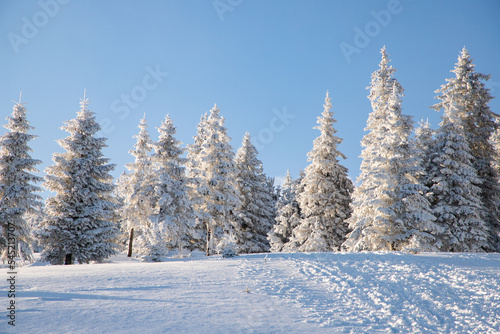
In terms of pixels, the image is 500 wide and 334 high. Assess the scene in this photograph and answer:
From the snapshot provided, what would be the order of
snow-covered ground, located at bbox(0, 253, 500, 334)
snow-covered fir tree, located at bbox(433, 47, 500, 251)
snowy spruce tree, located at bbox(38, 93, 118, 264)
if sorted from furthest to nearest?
snow-covered fir tree, located at bbox(433, 47, 500, 251)
snowy spruce tree, located at bbox(38, 93, 118, 264)
snow-covered ground, located at bbox(0, 253, 500, 334)

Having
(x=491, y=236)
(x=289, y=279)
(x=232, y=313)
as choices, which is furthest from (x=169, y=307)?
(x=491, y=236)

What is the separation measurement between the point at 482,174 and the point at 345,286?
22.0 metres

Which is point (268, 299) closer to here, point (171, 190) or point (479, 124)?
point (171, 190)

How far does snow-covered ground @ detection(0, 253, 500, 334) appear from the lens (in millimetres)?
7102

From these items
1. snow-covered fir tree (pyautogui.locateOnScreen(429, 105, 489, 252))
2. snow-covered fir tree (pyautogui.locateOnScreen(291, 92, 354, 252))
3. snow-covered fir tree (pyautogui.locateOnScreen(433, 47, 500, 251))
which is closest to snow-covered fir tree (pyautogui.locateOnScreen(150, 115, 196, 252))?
snow-covered fir tree (pyautogui.locateOnScreen(291, 92, 354, 252))

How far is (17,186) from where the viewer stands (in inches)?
800

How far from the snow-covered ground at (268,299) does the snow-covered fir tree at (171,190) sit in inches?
483

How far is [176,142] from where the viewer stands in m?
27.4

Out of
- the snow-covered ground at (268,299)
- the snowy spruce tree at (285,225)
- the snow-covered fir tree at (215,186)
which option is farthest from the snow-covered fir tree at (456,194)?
the snow-covered fir tree at (215,186)

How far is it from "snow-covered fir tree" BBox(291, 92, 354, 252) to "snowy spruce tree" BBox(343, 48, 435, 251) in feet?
16.5

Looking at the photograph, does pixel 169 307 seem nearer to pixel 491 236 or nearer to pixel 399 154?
pixel 399 154

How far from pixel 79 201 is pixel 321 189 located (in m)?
20.3

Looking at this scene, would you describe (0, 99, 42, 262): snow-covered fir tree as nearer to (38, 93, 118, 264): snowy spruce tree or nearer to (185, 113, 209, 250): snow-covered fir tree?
(38, 93, 118, 264): snowy spruce tree

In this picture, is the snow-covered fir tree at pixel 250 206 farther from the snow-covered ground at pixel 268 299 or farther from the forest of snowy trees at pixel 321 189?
the snow-covered ground at pixel 268 299
